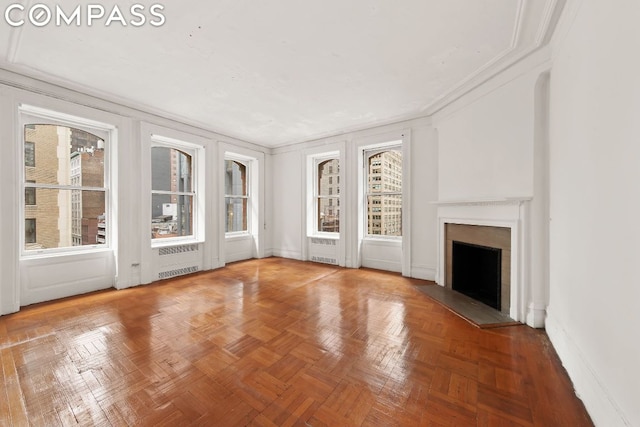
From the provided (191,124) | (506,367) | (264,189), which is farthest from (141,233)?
(506,367)

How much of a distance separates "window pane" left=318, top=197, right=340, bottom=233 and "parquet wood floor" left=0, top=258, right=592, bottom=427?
8.55ft

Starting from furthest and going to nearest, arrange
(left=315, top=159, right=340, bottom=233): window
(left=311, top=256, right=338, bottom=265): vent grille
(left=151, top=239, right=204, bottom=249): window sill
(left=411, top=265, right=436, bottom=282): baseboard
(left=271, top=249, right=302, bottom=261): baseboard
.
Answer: (left=271, top=249, right=302, bottom=261): baseboard, (left=315, top=159, right=340, bottom=233): window, (left=311, top=256, right=338, bottom=265): vent grille, (left=151, top=239, right=204, bottom=249): window sill, (left=411, top=265, right=436, bottom=282): baseboard

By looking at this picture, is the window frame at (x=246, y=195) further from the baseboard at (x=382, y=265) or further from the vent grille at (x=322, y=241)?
the baseboard at (x=382, y=265)

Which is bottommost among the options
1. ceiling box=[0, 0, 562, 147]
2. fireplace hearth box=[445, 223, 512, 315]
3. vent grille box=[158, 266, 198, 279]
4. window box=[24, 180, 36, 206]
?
vent grille box=[158, 266, 198, 279]

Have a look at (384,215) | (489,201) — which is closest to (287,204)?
(384,215)

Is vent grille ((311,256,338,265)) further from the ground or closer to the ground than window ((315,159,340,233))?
closer to the ground

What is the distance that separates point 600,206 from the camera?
1.47m

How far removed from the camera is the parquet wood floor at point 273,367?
4.87 feet

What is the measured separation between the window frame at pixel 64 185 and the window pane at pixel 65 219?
0.04 metres

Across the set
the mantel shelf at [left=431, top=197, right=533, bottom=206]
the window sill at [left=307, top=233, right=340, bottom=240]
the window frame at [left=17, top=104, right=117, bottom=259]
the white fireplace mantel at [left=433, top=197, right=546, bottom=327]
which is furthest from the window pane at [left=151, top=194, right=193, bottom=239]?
the white fireplace mantel at [left=433, top=197, right=546, bottom=327]

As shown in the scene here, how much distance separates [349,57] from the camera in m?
2.61

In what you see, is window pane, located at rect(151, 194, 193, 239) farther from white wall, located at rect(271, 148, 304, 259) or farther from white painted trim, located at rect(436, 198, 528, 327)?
white painted trim, located at rect(436, 198, 528, 327)

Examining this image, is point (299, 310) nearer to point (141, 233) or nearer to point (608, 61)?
point (141, 233)

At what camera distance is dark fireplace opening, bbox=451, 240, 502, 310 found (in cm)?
340
